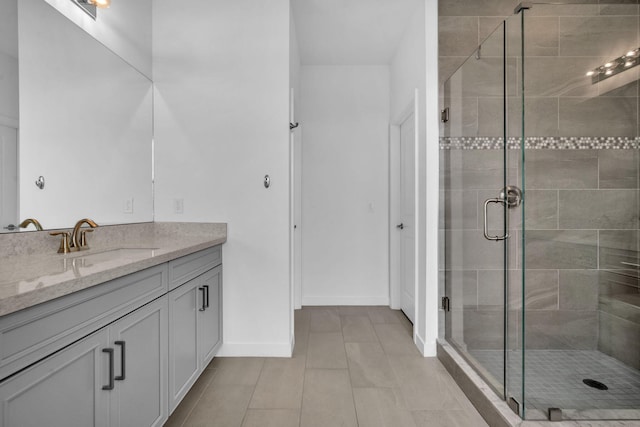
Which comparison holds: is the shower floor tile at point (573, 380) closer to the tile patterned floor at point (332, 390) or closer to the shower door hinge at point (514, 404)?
the shower door hinge at point (514, 404)

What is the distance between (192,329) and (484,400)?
5.29 ft

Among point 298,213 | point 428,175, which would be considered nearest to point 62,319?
point 428,175

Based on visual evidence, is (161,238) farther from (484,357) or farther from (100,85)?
(484,357)

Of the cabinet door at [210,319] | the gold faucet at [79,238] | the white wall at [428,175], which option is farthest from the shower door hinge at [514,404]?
the gold faucet at [79,238]

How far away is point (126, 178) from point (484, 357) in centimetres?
249

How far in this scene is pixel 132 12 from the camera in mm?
2373

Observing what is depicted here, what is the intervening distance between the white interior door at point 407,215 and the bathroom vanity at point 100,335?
2009mm

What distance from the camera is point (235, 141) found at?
2619 mm

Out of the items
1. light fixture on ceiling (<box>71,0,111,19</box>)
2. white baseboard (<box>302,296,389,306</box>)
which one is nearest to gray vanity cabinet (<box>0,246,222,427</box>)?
light fixture on ceiling (<box>71,0,111,19</box>)

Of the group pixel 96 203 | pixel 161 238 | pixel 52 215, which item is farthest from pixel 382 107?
pixel 52 215

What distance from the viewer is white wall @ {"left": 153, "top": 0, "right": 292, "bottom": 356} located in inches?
103

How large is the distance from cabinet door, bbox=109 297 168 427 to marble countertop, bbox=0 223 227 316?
218mm

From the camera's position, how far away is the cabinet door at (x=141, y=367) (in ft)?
4.24

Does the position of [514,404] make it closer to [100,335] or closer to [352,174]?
[100,335]
